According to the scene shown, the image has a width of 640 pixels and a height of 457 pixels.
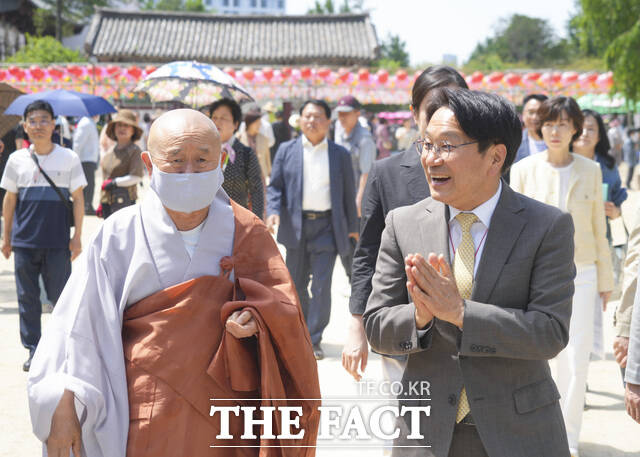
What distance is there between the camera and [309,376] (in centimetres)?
279

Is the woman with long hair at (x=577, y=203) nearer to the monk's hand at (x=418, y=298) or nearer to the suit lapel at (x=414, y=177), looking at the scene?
the suit lapel at (x=414, y=177)

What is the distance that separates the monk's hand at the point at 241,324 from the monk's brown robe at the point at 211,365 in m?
0.03

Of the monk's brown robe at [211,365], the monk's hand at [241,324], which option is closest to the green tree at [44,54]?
the monk's brown robe at [211,365]

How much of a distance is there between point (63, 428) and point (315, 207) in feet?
14.5

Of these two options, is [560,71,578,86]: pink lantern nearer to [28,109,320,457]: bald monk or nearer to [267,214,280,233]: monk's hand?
[267,214,280,233]: monk's hand

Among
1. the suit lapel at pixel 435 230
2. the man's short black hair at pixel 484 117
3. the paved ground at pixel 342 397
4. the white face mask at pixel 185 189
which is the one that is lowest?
the paved ground at pixel 342 397

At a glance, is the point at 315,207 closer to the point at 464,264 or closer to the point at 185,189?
the point at 185,189

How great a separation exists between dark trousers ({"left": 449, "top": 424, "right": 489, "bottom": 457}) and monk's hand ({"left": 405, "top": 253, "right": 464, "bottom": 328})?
368 millimetres

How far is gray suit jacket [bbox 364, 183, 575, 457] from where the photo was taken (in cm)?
229

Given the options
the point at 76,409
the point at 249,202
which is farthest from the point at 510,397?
the point at 249,202

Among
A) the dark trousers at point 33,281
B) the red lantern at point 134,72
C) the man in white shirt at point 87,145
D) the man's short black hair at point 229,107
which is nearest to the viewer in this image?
the man's short black hair at point 229,107

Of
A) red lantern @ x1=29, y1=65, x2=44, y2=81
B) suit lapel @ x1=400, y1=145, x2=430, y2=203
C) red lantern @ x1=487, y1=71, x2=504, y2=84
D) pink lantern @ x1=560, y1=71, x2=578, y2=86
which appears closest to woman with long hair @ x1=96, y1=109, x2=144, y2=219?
suit lapel @ x1=400, y1=145, x2=430, y2=203

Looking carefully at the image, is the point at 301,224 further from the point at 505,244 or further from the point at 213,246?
the point at 505,244

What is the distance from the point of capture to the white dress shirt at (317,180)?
6809 mm
